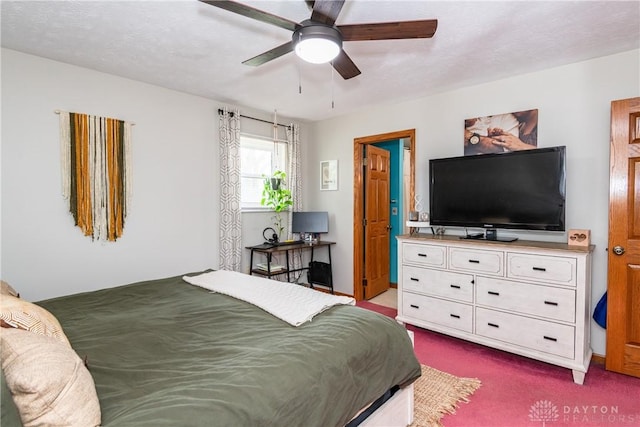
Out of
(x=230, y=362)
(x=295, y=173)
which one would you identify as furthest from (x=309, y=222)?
(x=230, y=362)

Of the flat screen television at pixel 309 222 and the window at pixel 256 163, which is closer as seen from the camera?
the window at pixel 256 163

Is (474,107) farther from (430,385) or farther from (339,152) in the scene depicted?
(430,385)

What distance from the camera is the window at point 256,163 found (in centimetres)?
423

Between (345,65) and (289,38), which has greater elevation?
(289,38)

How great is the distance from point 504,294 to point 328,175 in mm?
2735

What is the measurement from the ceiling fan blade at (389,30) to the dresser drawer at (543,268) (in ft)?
6.19

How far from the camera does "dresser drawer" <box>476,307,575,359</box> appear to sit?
7.99ft

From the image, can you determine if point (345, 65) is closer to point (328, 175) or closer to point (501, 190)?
point (501, 190)

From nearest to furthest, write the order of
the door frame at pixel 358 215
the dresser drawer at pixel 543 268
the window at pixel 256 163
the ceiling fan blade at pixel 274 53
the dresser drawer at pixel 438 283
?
1. the ceiling fan blade at pixel 274 53
2. the dresser drawer at pixel 543 268
3. the dresser drawer at pixel 438 283
4. the window at pixel 256 163
5. the door frame at pixel 358 215

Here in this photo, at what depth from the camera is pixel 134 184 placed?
320 cm

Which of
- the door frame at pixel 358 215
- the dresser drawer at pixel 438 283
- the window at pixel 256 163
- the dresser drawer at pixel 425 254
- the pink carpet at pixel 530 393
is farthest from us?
the door frame at pixel 358 215

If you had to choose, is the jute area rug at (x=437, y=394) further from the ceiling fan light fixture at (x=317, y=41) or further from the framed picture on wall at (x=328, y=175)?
the framed picture on wall at (x=328, y=175)

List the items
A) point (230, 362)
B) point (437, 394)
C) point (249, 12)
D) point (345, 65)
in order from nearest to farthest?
point (230, 362), point (249, 12), point (345, 65), point (437, 394)

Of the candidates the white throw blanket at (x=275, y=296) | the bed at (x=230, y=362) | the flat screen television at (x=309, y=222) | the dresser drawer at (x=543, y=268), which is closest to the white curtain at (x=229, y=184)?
the flat screen television at (x=309, y=222)
